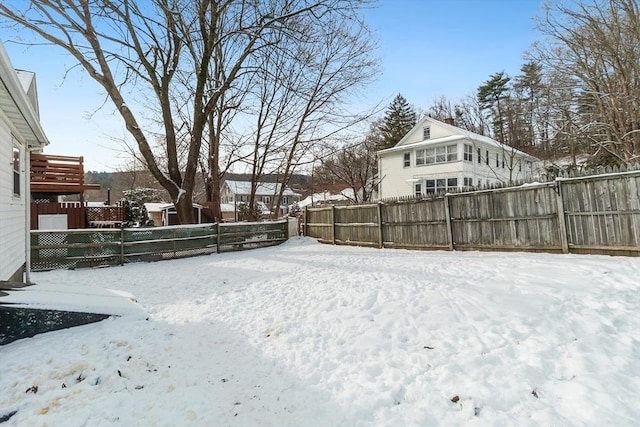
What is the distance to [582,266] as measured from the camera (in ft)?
19.0

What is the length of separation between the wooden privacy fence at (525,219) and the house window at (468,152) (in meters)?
13.5

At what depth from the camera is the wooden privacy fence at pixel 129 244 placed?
952 cm

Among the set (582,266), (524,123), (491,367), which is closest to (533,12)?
(524,123)

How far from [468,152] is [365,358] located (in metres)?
22.2

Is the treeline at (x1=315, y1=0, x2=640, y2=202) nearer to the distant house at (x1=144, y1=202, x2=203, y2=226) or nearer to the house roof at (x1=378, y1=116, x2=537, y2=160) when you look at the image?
the house roof at (x1=378, y1=116, x2=537, y2=160)

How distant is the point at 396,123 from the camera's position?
37219mm

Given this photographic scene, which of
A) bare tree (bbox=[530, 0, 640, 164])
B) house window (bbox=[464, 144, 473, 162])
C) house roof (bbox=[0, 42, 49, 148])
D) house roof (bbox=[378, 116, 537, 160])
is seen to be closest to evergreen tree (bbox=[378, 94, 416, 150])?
house roof (bbox=[378, 116, 537, 160])

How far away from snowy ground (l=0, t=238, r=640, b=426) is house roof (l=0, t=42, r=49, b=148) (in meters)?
3.18

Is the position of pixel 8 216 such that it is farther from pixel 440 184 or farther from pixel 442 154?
pixel 442 154

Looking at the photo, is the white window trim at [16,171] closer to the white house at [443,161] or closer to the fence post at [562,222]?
the fence post at [562,222]

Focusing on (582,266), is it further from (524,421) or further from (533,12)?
(533,12)

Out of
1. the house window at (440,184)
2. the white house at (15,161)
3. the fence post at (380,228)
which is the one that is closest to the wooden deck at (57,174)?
the white house at (15,161)

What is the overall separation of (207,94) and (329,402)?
47.8 feet

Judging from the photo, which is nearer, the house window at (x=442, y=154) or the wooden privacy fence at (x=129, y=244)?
the wooden privacy fence at (x=129, y=244)
